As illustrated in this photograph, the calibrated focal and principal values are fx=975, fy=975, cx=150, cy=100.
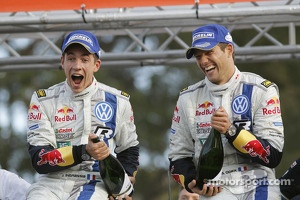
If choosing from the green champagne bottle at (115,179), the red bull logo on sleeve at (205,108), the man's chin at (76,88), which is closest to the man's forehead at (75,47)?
the man's chin at (76,88)

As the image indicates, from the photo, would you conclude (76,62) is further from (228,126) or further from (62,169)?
(228,126)

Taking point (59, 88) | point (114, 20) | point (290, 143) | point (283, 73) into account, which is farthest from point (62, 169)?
point (283, 73)

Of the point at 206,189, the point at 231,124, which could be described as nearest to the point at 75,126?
the point at 206,189

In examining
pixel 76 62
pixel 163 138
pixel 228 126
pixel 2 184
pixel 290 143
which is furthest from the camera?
pixel 163 138

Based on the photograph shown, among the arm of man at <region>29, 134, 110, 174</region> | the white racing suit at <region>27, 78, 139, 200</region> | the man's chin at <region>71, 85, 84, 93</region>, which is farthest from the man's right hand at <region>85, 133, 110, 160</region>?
the man's chin at <region>71, 85, 84, 93</region>

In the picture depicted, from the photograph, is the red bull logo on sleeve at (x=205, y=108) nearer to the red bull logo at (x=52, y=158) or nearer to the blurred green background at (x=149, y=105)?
the red bull logo at (x=52, y=158)

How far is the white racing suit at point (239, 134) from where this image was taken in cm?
740

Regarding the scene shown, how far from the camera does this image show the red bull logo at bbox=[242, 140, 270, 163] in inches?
287

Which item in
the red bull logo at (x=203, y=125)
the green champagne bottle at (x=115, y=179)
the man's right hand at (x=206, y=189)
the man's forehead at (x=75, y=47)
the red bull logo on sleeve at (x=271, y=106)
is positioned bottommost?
the man's right hand at (x=206, y=189)

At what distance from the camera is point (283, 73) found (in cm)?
2527

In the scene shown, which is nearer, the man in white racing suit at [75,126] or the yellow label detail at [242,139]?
the yellow label detail at [242,139]

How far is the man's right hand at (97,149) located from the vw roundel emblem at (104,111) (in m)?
0.56

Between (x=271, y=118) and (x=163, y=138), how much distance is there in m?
16.8

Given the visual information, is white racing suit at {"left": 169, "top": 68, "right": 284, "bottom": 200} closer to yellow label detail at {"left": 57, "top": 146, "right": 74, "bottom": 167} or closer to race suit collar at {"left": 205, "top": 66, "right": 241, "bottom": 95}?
race suit collar at {"left": 205, "top": 66, "right": 241, "bottom": 95}
